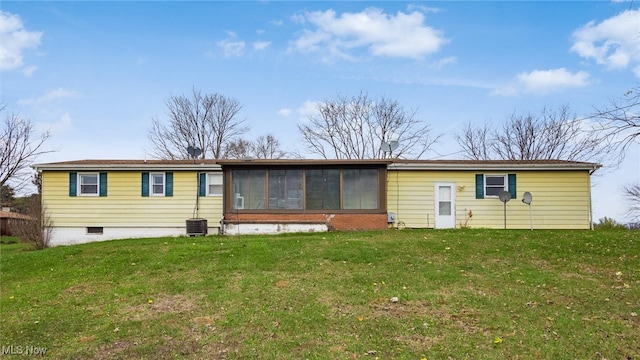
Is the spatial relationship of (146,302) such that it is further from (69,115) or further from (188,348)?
(69,115)

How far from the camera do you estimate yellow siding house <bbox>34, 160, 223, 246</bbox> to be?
1573 cm

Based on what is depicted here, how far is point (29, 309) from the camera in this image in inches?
268

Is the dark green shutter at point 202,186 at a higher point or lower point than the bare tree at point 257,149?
lower

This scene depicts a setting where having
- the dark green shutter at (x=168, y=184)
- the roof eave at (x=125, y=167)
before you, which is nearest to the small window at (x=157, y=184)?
the dark green shutter at (x=168, y=184)

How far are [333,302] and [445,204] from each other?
33.6 ft

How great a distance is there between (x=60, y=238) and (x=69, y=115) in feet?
16.7

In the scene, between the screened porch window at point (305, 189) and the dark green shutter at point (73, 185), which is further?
the dark green shutter at point (73, 185)

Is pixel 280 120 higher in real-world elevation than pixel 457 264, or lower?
higher

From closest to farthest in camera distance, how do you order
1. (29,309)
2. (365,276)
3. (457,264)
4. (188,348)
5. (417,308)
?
(188,348)
(417,308)
(29,309)
(365,276)
(457,264)

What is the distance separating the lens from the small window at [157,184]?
15844mm

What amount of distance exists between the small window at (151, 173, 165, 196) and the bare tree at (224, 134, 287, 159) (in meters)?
15.5

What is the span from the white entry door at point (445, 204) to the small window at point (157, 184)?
10.2 m

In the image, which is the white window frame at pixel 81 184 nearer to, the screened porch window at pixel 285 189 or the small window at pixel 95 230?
the small window at pixel 95 230

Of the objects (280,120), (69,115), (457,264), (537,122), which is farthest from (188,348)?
(537,122)
